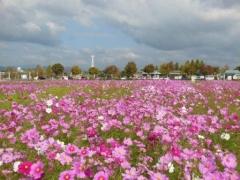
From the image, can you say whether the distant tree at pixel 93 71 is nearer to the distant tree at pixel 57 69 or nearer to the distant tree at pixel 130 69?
the distant tree at pixel 130 69

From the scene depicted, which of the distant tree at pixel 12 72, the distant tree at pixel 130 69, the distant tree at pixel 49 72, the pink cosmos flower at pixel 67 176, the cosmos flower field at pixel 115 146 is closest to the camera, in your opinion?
the pink cosmos flower at pixel 67 176

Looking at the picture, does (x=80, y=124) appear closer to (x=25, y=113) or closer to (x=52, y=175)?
(x=25, y=113)

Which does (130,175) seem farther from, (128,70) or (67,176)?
(128,70)

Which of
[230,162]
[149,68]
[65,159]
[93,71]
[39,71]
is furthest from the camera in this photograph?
[149,68]

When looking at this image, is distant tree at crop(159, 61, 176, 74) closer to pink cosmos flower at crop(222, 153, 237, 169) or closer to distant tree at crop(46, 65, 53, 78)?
distant tree at crop(46, 65, 53, 78)

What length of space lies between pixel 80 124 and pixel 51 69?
109 m

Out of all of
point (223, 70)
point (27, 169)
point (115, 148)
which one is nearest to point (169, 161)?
point (115, 148)

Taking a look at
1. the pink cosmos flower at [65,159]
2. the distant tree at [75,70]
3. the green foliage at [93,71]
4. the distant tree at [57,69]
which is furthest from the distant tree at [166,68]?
the pink cosmos flower at [65,159]

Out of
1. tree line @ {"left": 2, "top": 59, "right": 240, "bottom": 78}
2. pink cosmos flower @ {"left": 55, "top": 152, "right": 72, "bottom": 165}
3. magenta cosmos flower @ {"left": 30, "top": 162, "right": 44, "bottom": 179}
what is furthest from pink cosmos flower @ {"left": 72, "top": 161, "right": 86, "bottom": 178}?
tree line @ {"left": 2, "top": 59, "right": 240, "bottom": 78}

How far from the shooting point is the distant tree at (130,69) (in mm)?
105356

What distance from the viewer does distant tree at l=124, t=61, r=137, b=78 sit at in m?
105

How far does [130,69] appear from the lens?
10544cm

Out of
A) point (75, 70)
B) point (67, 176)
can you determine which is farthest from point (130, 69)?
point (67, 176)

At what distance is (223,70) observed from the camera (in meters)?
123
